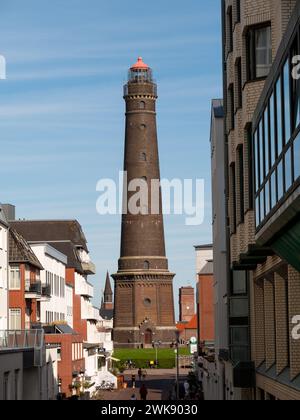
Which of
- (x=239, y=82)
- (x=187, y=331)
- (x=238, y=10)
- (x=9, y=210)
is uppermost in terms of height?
(x=9, y=210)

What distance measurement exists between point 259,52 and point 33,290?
42713 mm

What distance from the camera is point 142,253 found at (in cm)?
16162

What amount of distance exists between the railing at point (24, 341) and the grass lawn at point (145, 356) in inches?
3575

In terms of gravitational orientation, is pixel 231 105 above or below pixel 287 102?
above

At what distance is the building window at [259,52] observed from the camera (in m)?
33.2

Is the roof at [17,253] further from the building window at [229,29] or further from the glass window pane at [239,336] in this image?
the glass window pane at [239,336]

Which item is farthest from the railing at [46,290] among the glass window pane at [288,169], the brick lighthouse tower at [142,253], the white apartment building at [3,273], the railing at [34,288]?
the brick lighthouse tower at [142,253]

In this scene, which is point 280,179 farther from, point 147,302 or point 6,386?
point 147,302

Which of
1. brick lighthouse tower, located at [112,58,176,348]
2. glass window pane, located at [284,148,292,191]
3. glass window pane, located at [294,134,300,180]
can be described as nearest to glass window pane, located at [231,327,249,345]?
glass window pane, located at [284,148,292,191]

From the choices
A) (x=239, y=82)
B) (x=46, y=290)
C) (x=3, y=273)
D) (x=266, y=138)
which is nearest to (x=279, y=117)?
(x=266, y=138)

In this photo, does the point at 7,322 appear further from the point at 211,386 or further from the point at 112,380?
the point at 112,380

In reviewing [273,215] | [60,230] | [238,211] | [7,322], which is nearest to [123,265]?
[60,230]

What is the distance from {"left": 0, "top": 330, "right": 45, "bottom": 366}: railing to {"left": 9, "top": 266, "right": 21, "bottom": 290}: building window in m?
22.9

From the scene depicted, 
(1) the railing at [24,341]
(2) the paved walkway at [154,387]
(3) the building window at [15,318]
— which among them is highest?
(3) the building window at [15,318]
